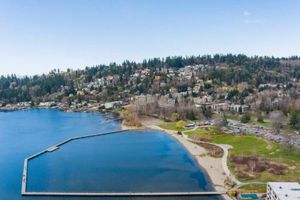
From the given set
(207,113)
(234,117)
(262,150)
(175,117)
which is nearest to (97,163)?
(262,150)

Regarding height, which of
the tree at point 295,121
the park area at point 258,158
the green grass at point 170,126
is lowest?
the green grass at point 170,126

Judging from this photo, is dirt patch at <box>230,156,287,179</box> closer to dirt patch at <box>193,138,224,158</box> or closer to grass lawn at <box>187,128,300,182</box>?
grass lawn at <box>187,128,300,182</box>

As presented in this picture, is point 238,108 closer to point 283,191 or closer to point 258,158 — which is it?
point 258,158

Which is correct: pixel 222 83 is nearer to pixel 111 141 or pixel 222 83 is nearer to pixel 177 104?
pixel 177 104

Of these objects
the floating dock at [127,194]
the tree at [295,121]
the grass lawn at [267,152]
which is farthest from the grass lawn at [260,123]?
the floating dock at [127,194]

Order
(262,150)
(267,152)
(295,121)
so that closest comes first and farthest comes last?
(267,152), (262,150), (295,121)

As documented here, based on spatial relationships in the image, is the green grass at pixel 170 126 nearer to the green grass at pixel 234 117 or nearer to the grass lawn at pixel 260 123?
the green grass at pixel 234 117
